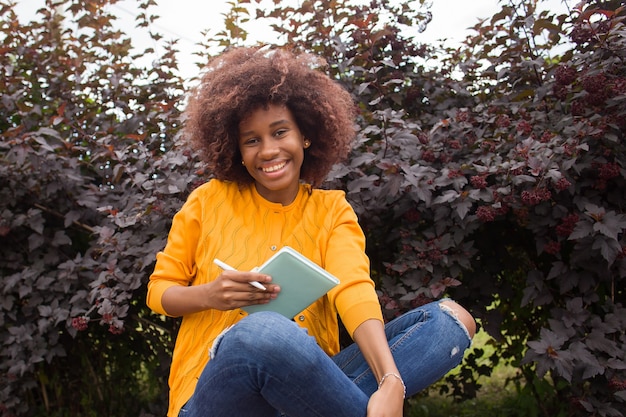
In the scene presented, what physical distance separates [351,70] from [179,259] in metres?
1.31

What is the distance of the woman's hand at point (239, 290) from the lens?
1.71 meters

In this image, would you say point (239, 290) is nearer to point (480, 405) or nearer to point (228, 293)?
point (228, 293)

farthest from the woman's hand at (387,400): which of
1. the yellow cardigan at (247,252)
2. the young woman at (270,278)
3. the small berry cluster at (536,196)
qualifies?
the small berry cluster at (536,196)

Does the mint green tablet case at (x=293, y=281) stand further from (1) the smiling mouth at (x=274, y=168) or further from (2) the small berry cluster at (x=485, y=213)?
(2) the small berry cluster at (x=485, y=213)

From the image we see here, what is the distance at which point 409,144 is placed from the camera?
98.4 inches

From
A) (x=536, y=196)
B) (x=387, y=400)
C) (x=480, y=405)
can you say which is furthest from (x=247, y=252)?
(x=480, y=405)

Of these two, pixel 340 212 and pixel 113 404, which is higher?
pixel 340 212

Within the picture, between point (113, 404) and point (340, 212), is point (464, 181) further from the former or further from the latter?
point (113, 404)

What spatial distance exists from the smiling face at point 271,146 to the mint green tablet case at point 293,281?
353mm

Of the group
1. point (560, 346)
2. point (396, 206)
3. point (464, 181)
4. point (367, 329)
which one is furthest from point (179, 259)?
point (560, 346)

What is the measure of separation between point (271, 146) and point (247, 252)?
1.06 ft

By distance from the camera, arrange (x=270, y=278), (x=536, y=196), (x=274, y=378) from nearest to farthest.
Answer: (x=274, y=378) → (x=270, y=278) → (x=536, y=196)

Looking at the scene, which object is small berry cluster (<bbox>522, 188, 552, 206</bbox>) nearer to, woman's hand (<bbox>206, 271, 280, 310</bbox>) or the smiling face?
the smiling face

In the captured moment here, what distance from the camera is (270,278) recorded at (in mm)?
1719
